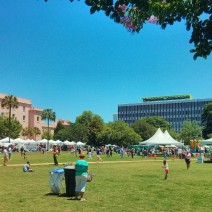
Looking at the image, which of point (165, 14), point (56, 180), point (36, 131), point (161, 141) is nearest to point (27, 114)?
point (36, 131)

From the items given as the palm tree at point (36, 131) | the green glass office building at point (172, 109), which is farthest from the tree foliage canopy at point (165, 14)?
the green glass office building at point (172, 109)

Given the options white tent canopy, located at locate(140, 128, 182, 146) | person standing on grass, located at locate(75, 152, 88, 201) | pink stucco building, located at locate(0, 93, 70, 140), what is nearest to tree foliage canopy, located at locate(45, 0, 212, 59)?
person standing on grass, located at locate(75, 152, 88, 201)

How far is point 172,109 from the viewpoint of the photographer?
188000mm

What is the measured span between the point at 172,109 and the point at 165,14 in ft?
610

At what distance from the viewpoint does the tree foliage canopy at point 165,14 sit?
4262mm

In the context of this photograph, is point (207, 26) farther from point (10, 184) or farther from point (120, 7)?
point (10, 184)

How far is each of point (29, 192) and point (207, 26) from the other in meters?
12.0

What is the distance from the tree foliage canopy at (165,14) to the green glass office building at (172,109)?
176349mm

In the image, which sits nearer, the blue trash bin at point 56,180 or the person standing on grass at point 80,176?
the person standing on grass at point 80,176

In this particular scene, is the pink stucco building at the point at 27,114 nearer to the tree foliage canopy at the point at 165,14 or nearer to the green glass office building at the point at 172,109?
the green glass office building at the point at 172,109

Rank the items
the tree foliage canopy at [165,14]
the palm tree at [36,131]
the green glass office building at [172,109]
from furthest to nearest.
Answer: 1. the green glass office building at [172,109]
2. the palm tree at [36,131]
3. the tree foliage canopy at [165,14]

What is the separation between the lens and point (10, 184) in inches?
699

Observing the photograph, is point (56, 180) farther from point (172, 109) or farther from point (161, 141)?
point (172, 109)

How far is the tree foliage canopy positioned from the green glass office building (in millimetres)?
176349
